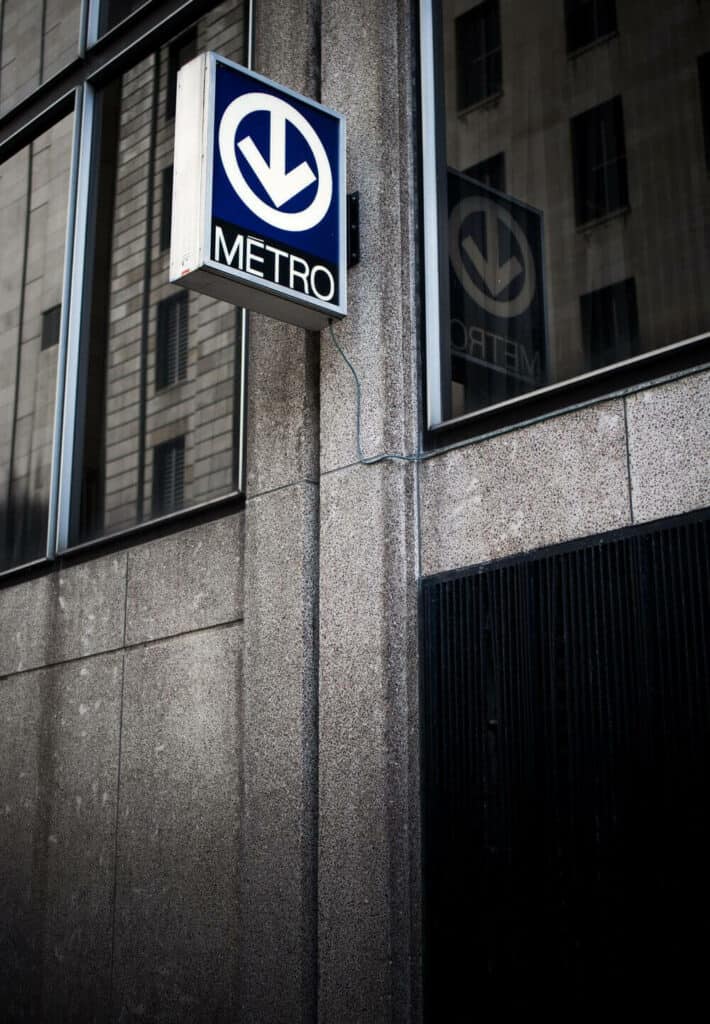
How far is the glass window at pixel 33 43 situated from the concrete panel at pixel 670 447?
7848 millimetres

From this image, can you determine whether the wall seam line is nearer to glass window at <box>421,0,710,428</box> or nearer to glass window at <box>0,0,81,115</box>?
glass window at <box>421,0,710,428</box>

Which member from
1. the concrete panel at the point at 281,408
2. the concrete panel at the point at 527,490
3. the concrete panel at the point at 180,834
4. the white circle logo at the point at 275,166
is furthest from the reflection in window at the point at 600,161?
the concrete panel at the point at 180,834

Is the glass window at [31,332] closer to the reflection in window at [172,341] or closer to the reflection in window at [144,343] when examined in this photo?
the reflection in window at [144,343]

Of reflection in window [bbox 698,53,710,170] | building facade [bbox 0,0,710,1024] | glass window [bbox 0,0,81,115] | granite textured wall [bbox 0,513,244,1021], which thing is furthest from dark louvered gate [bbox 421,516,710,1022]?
glass window [bbox 0,0,81,115]

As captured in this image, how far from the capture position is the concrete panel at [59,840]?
390 inches

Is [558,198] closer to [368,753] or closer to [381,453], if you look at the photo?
[381,453]

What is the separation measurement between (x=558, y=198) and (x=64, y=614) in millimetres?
5320

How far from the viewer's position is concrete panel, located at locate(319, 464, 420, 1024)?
301 inches

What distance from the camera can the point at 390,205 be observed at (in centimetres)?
893

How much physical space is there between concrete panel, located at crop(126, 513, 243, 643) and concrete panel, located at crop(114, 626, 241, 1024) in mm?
146

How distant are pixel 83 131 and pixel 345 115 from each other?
3959 millimetres

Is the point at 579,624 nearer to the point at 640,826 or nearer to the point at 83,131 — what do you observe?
the point at 640,826

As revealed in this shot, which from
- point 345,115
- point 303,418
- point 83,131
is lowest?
point 303,418

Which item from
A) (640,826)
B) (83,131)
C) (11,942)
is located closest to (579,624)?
(640,826)
